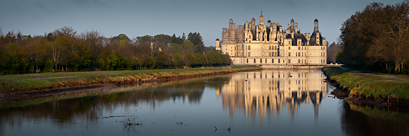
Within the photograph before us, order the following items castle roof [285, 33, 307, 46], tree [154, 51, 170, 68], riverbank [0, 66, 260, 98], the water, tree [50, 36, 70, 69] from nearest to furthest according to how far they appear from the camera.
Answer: the water < riverbank [0, 66, 260, 98] < tree [50, 36, 70, 69] < tree [154, 51, 170, 68] < castle roof [285, 33, 307, 46]

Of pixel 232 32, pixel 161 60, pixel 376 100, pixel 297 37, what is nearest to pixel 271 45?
pixel 297 37

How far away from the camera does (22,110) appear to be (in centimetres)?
2127

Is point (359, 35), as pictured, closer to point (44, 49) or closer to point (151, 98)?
point (151, 98)

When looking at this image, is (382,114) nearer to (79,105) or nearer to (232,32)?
(79,105)

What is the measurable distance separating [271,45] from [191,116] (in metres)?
Answer: 137

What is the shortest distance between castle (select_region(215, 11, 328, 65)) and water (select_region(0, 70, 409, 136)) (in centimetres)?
12156

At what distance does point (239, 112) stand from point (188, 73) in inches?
1514

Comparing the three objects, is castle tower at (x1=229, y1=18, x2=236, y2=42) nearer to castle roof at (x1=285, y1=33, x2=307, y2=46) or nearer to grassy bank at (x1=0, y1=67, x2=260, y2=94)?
castle roof at (x1=285, y1=33, x2=307, y2=46)

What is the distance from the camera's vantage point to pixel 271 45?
508ft

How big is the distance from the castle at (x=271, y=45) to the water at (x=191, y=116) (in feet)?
399

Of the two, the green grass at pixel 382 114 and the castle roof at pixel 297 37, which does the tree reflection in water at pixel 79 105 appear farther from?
the castle roof at pixel 297 37

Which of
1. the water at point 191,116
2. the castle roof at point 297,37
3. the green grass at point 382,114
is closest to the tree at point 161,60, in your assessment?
the water at point 191,116

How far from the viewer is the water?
16.8 meters

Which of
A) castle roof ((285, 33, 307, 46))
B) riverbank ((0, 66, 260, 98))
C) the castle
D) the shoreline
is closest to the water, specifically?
the shoreline
